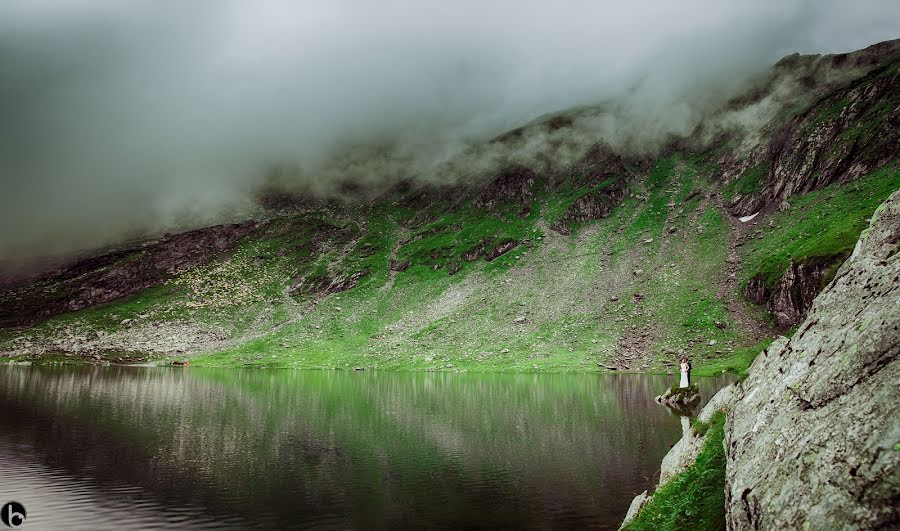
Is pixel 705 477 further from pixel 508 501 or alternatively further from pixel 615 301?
pixel 615 301

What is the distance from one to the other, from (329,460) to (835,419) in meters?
32.2

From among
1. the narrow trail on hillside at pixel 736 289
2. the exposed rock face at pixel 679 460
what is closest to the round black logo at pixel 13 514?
the exposed rock face at pixel 679 460

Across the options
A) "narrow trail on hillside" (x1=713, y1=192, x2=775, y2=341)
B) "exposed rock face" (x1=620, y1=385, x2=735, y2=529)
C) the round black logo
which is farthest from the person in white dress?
"narrow trail on hillside" (x1=713, y1=192, x2=775, y2=341)

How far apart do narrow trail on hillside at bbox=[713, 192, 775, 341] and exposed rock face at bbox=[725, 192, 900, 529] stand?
118319 millimetres

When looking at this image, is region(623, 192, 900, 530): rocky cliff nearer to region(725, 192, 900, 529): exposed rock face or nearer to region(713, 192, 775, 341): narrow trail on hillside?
region(725, 192, 900, 529): exposed rock face

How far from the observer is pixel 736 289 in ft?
438

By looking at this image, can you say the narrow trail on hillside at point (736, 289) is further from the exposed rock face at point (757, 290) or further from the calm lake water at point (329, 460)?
the calm lake water at point (329, 460)

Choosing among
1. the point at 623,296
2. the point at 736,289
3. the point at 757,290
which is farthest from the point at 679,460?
the point at 623,296

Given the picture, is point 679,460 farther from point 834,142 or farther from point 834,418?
point 834,142

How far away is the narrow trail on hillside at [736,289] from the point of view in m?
118

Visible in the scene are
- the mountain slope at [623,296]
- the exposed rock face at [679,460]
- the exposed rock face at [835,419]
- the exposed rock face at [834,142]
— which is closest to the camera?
the exposed rock face at [835,419]

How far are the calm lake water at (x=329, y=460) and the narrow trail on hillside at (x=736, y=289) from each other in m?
60.9

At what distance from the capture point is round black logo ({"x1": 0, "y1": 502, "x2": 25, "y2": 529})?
77.1 feet

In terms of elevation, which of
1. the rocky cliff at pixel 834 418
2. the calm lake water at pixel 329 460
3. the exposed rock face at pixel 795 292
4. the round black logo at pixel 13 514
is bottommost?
the calm lake water at pixel 329 460
